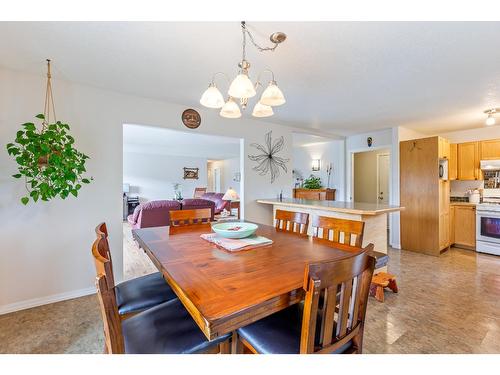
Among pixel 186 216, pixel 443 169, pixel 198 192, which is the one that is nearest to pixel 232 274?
pixel 186 216

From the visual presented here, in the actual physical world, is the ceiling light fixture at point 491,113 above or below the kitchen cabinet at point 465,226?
above

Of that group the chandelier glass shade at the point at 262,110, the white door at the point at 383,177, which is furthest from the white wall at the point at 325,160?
the chandelier glass shade at the point at 262,110

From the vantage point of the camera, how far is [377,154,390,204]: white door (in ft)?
19.8

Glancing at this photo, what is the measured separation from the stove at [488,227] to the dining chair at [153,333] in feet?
15.5

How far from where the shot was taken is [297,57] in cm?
194

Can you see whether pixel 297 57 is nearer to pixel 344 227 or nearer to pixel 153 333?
pixel 344 227

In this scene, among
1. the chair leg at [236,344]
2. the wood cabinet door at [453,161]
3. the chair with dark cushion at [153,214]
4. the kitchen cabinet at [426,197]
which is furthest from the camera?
the chair with dark cushion at [153,214]

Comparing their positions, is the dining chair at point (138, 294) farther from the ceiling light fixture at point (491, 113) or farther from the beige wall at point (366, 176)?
the beige wall at point (366, 176)

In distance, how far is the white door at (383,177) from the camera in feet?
19.8

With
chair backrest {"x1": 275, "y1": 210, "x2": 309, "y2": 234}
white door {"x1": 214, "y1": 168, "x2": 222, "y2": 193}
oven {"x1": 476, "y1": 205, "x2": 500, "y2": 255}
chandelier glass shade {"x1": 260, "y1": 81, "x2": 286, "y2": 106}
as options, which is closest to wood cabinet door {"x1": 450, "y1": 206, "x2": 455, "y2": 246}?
oven {"x1": 476, "y1": 205, "x2": 500, "y2": 255}

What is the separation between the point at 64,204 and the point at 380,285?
3.34 meters

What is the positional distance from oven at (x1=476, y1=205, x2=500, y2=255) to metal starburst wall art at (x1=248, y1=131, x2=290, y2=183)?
3.34m

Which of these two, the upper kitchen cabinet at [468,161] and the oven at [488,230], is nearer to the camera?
the oven at [488,230]
